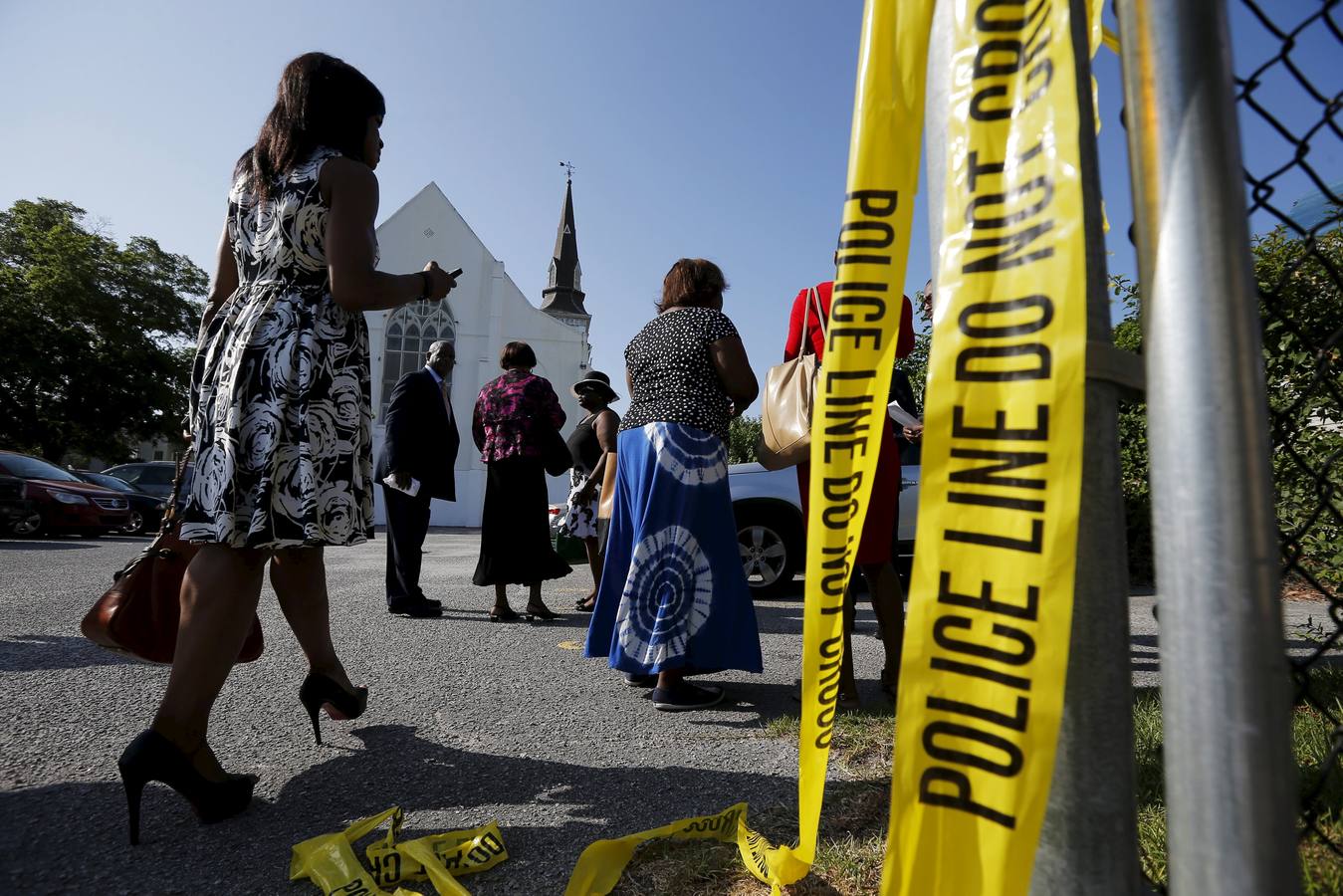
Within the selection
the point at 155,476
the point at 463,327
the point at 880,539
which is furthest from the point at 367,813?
the point at 463,327

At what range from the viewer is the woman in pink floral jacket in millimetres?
Result: 5539

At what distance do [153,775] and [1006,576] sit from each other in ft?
6.80

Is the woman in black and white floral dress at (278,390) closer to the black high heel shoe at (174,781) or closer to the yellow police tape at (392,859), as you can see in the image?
the black high heel shoe at (174,781)

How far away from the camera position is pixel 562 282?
52.8 m

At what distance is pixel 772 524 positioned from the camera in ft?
23.7

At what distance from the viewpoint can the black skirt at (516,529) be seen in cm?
553

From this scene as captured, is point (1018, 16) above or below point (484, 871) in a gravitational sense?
above

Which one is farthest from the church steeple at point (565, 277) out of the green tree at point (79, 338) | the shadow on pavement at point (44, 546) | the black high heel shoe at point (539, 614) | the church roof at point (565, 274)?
the black high heel shoe at point (539, 614)

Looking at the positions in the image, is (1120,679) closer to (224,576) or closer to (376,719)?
(224,576)

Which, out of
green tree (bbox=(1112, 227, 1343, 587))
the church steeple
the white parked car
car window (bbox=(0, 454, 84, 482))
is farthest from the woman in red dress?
the church steeple

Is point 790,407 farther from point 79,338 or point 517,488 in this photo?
point 79,338

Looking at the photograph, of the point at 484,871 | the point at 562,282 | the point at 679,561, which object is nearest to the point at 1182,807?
the point at 484,871

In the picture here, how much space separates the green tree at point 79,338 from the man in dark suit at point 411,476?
99.3 ft

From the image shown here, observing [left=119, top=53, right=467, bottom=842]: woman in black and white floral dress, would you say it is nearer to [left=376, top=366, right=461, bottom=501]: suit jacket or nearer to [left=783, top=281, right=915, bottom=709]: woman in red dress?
[left=783, top=281, right=915, bottom=709]: woman in red dress
